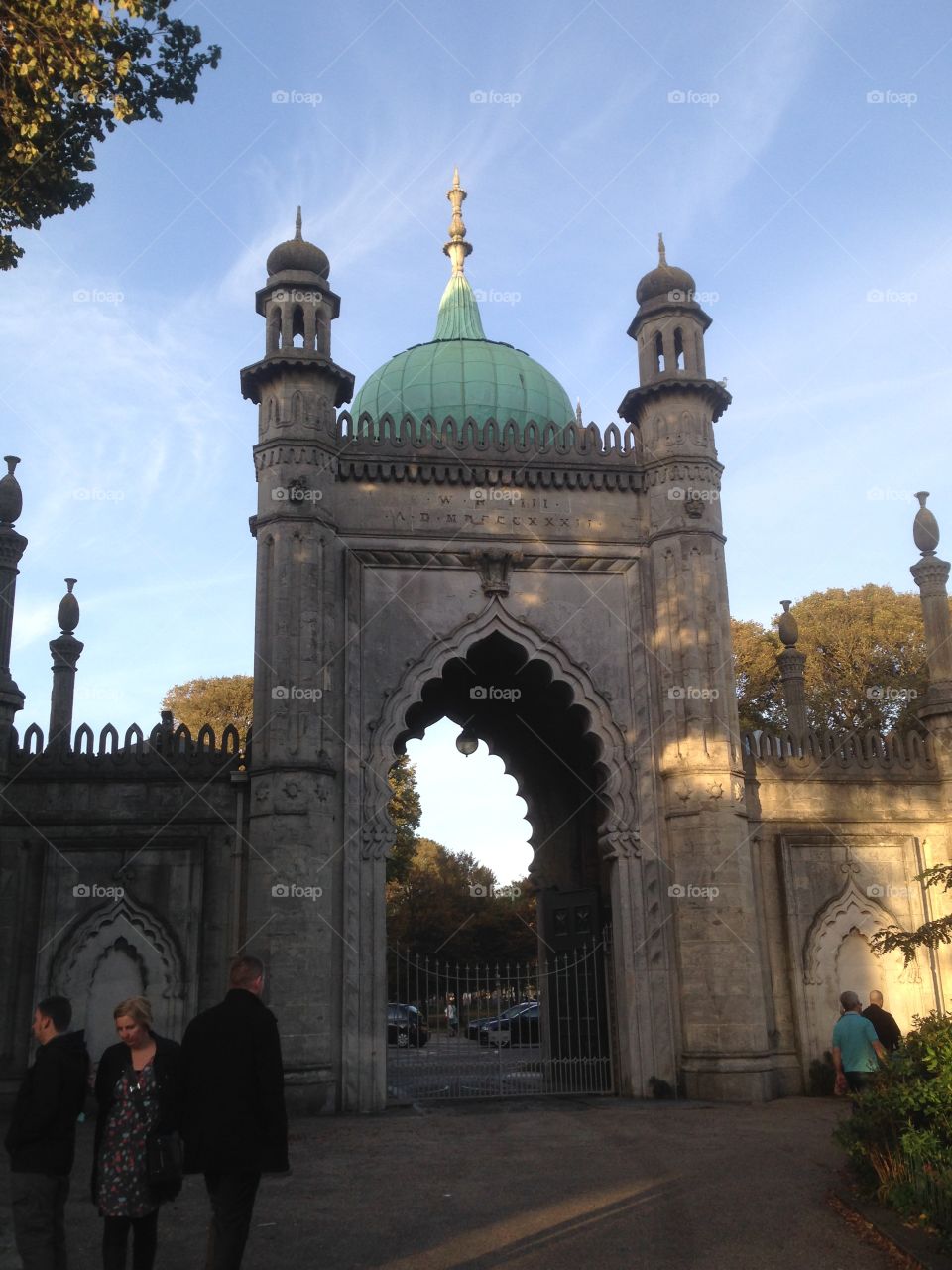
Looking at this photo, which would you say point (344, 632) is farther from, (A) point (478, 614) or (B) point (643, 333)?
(B) point (643, 333)

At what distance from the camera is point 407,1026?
22.2m

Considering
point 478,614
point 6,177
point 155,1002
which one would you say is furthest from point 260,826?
point 6,177

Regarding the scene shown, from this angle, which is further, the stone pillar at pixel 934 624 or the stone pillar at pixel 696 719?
the stone pillar at pixel 934 624

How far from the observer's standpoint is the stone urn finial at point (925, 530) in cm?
1977

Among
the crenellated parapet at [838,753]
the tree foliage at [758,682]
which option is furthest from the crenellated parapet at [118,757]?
the tree foliage at [758,682]

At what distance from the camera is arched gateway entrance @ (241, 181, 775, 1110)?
16.0 metres

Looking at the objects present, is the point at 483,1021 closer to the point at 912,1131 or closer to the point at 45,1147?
the point at 912,1131

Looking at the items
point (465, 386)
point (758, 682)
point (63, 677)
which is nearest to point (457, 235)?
point (465, 386)

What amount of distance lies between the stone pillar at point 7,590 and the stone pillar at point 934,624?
564 inches

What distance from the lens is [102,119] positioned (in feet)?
32.9

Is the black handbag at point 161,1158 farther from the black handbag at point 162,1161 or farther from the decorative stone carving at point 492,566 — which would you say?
the decorative stone carving at point 492,566

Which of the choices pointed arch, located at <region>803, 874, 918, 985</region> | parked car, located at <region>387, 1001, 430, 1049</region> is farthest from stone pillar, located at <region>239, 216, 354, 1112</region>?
pointed arch, located at <region>803, 874, 918, 985</region>

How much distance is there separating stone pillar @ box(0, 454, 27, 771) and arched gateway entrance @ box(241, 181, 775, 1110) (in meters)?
3.62

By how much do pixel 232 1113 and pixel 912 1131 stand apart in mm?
4970
